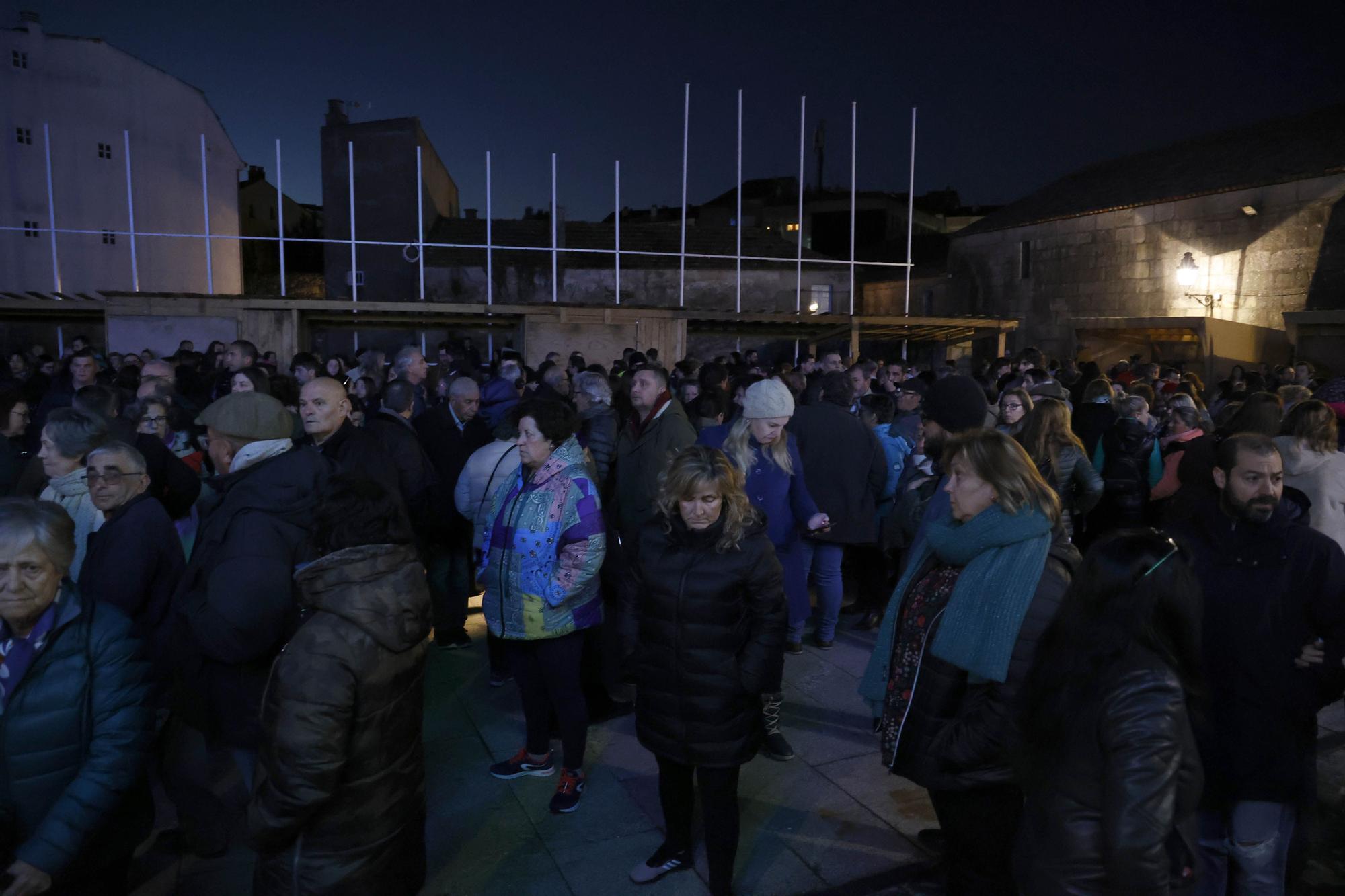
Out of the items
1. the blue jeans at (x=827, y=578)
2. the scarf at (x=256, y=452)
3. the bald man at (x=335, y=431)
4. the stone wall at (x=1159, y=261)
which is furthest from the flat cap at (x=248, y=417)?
the stone wall at (x=1159, y=261)

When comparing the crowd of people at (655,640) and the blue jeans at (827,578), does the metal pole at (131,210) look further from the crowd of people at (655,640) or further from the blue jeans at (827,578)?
the blue jeans at (827,578)

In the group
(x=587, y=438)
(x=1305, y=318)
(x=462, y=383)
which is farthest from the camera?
(x=1305, y=318)

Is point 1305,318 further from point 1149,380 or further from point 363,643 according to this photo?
point 363,643

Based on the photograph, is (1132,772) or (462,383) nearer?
(1132,772)

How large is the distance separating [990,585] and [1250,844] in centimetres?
130

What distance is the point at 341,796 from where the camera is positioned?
2283 millimetres

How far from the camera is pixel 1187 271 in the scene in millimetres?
21953

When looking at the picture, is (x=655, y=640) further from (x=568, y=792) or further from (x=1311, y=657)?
(x=1311, y=657)

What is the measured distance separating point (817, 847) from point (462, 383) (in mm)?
4044

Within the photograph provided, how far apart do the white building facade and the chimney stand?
3969mm

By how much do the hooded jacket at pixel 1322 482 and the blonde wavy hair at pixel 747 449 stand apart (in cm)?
245

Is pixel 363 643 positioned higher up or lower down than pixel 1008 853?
higher up

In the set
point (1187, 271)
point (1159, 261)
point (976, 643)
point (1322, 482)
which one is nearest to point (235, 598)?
point (976, 643)

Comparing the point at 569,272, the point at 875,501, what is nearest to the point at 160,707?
the point at 875,501
